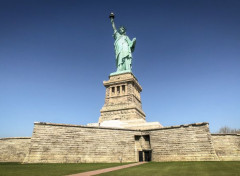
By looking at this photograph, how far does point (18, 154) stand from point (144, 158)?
17.3 metres

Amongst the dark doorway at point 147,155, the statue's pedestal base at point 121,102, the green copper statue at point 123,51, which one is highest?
the green copper statue at point 123,51

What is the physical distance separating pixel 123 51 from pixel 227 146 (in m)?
26.3

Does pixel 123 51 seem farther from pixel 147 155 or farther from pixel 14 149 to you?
pixel 14 149

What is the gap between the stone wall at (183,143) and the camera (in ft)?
61.8

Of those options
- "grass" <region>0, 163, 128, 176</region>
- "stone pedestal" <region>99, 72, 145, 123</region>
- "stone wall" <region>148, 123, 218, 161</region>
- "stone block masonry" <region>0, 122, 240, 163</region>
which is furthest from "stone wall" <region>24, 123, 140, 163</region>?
"stone pedestal" <region>99, 72, 145, 123</region>

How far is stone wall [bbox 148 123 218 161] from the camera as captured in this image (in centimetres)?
1883

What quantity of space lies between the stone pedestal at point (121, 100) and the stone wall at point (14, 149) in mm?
12929

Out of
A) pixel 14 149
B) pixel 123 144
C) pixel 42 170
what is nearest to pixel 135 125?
pixel 123 144

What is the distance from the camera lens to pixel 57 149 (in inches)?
734

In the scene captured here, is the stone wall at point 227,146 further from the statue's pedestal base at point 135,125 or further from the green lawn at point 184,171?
the green lawn at point 184,171

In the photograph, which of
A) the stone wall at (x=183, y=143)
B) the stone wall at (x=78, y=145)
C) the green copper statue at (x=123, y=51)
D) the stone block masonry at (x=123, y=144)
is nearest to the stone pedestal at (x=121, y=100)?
the green copper statue at (x=123, y=51)

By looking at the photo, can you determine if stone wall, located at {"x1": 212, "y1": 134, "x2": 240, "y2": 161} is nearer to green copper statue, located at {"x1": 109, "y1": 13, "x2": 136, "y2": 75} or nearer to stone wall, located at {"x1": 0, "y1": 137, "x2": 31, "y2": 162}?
green copper statue, located at {"x1": 109, "y1": 13, "x2": 136, "y2": 75}

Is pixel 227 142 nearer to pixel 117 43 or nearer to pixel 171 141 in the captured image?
pixel 171 141

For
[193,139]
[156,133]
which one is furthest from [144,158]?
[193,139]
